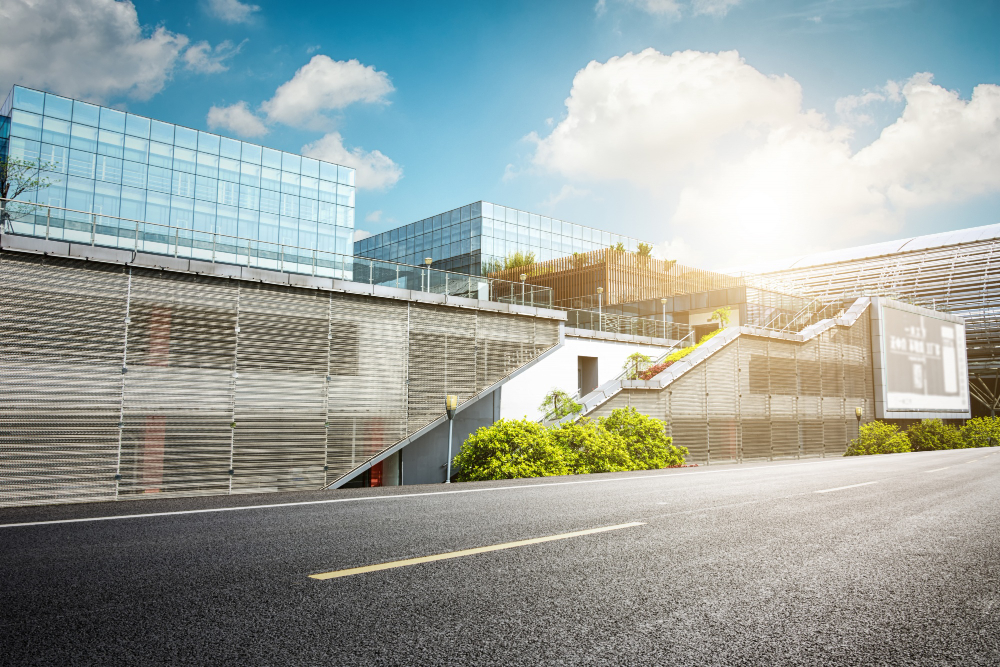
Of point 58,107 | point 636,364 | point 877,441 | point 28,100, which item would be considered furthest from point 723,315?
point 28,100

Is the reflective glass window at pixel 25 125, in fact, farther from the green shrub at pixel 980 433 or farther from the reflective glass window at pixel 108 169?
the green shrub at pixel 980 433

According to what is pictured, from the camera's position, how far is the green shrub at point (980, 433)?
42.1 m

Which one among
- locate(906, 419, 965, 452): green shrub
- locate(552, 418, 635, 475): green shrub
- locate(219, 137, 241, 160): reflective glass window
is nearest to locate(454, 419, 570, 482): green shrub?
locate(552, 418, 635, 475): green shrub

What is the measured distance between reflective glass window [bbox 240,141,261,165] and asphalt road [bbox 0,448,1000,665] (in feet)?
144

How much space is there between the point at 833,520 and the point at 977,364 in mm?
68130

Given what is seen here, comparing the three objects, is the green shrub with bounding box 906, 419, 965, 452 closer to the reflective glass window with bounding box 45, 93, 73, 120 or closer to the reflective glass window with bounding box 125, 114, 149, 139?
the reflective glass window with bounding box 125, 114, 149, 139

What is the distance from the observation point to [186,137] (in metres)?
45.4

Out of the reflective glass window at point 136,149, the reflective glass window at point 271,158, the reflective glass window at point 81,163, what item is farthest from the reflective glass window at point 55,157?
the reflective glass window at point 271,158

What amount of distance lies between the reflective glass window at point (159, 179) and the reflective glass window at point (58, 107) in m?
5.29

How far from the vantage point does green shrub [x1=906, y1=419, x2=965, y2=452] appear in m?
39.9

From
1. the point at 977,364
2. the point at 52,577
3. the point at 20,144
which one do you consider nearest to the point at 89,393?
the point at 52,577

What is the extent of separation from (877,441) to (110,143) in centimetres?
4944

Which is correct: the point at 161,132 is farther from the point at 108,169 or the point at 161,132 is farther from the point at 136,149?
the point at 108,169

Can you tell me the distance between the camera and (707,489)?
41.1 ft
